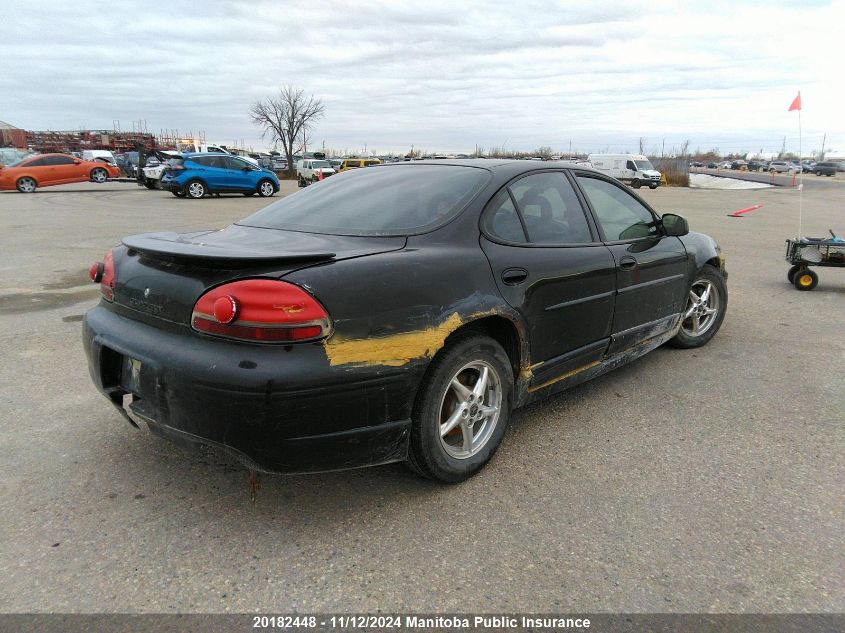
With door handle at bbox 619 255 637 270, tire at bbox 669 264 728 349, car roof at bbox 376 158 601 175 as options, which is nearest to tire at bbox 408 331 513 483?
car roof at bbox 376 158 601 175

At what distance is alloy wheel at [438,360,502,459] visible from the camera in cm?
279

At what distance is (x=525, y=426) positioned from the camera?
3541 millimetres

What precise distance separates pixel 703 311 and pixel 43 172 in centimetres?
2675

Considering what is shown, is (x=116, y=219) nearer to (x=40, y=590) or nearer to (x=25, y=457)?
(x=25, y=457)

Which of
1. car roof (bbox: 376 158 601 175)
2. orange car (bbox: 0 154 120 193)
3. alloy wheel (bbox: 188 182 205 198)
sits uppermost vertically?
orange car (bbox: 0 154 120 193)

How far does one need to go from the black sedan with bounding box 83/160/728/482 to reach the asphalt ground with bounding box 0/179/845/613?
0.31 meters

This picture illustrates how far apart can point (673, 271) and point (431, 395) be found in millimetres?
2495

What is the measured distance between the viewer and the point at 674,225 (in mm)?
4238

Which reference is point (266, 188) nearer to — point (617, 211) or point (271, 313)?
point (617, 211)

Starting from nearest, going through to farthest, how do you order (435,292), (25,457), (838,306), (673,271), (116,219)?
1. (435,292)
2. (25,457)
3. (673,271)
4. (838,306)
5. (116,219)

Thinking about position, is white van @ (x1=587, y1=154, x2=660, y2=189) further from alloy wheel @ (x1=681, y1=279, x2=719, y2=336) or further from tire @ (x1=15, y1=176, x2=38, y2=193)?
alloy wheel @ (x1=681, y1=279, x2=719, y2=336)

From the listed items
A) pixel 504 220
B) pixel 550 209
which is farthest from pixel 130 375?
pixel 550 209

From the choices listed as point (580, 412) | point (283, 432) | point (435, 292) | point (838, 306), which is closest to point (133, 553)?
point (283, 432)

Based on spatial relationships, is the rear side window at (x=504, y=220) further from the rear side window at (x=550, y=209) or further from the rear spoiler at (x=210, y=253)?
the rear spoiler at (x=210, y=253)
